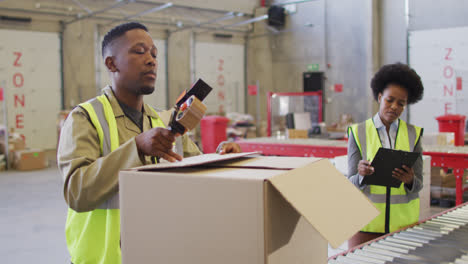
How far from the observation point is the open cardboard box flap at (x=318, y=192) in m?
0.97

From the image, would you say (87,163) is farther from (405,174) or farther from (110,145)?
(405,174)

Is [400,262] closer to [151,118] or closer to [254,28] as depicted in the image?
[151,118]

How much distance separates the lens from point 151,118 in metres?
1.80

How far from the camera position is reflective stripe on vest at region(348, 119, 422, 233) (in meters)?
Answer: 2.67

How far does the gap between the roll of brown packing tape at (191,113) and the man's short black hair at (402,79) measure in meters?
2.12

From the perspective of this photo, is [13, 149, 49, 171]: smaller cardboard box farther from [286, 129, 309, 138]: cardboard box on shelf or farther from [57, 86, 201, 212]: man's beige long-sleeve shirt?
[57, 86, 201, 212]: man's beige long-sleeve shirt

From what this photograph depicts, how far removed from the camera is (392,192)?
8.95 ft

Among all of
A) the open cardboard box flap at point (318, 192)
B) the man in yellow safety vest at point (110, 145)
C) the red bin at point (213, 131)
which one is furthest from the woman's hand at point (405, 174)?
the red bin at point (213, 131)

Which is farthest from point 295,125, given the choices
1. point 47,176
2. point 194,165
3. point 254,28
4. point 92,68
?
point 254,28

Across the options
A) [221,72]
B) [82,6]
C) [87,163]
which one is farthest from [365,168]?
[221,72]

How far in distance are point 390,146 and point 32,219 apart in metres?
4.92

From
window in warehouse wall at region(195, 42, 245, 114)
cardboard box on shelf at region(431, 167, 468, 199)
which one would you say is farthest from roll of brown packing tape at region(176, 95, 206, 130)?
window in warehouse wall at region(195, 42, 245, 114)

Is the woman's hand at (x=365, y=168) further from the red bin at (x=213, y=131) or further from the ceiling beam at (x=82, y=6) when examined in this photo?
the ceiling beam at (x=82, y=6)

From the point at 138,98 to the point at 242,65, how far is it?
1492 centimetres
